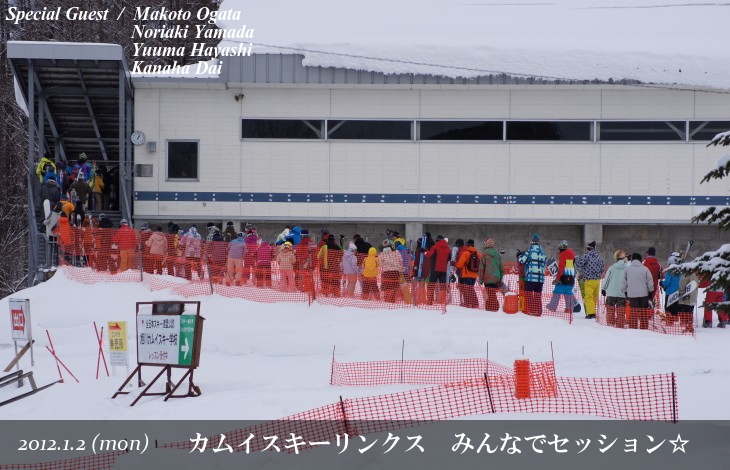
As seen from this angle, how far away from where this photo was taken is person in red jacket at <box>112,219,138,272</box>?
21.2 metres

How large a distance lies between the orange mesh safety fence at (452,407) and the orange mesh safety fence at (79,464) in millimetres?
711

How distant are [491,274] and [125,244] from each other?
7952 mm

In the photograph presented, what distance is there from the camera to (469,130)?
2622cm

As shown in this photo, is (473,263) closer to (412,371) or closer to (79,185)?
(412,371)

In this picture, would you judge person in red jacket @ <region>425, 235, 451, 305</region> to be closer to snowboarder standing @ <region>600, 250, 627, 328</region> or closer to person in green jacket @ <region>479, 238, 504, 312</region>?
person in green jacket @ <region>479, 238, 504, 312</region>

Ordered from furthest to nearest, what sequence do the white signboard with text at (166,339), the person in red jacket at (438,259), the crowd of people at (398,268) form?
the person in red jacket at (438,259), the crowd of people at (398,268), the white signboard with text at (166,339)

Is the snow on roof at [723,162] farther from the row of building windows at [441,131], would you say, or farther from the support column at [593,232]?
the support column at [593,232]

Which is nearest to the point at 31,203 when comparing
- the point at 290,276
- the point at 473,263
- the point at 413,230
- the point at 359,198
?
the point at 290,276

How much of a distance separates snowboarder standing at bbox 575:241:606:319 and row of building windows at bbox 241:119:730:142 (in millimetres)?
7191

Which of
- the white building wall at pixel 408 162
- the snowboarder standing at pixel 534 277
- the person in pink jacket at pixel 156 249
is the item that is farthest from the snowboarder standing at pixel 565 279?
the person in pink jacket at pixel 156 249

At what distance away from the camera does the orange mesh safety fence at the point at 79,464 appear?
37.1ft

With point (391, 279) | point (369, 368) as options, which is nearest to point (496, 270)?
point (391, 279)

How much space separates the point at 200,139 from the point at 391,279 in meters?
8.65

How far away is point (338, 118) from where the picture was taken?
2608cm
